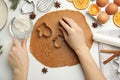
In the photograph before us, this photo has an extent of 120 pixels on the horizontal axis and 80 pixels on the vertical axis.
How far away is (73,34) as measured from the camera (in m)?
0.94

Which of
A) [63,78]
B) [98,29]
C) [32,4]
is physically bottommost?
[63,78]

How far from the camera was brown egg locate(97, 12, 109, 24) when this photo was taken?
951 mm

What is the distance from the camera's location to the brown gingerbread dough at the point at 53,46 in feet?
3.15

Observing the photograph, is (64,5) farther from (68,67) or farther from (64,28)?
(68,67)

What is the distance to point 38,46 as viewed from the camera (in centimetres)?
97

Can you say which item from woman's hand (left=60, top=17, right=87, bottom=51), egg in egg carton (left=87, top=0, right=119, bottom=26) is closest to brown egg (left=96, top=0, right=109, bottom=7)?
egg in egg carton (left=87, top=0, right=119, bottom=26)

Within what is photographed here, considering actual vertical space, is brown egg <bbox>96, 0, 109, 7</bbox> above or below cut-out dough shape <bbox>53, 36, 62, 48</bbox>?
above

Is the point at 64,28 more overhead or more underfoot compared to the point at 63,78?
more overhead

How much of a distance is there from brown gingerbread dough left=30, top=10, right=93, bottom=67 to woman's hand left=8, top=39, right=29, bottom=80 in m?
0.04

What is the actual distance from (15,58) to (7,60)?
0.16ft

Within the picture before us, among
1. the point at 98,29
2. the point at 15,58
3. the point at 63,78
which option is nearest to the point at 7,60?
the point at 15,58

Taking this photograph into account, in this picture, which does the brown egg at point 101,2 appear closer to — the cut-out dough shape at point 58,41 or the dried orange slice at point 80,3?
the dried orange slice at point 80,3

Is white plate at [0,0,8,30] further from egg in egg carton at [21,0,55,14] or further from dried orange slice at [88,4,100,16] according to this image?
dried orange slice at [88,4,100,16]

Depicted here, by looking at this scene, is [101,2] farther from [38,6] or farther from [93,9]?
[38,6]
